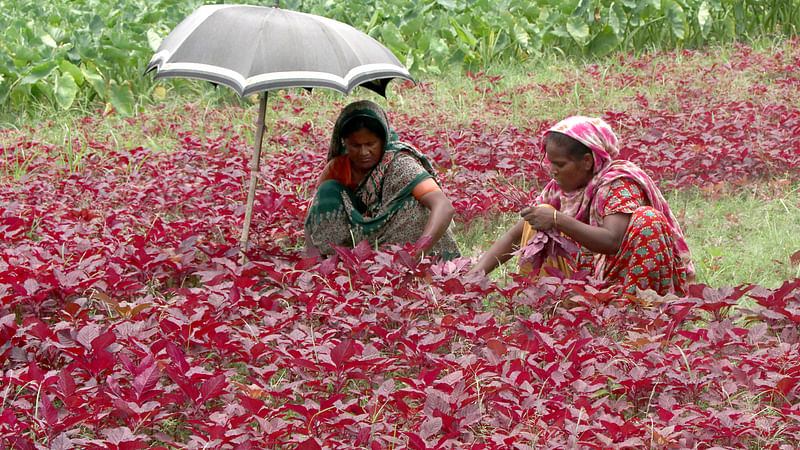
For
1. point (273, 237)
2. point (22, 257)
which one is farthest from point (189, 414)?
point (273, 237)

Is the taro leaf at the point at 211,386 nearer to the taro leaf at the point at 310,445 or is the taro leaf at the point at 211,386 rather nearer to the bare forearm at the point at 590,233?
the taro leaf at the point at 310,445

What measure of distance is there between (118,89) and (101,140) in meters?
1.42

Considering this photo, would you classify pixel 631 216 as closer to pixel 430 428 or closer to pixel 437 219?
pixel 437 219

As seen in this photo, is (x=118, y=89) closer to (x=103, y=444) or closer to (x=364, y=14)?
(x=364, y=14)

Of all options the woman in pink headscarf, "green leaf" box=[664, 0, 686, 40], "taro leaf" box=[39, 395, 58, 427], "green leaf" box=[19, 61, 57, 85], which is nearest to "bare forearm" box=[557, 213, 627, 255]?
the woman in pink headscarf

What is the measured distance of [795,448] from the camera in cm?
265

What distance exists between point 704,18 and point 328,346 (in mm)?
8407

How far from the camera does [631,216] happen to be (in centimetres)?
390

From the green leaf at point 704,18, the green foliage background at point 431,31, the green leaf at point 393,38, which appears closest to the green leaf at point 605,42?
the green foliage background at point 431,31

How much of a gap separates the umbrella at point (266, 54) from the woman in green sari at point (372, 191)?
0.46m

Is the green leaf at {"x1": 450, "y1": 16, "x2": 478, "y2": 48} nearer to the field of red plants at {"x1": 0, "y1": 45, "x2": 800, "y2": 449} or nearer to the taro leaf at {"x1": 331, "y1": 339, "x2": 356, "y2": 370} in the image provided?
the field of red plants at {"x1": 0, "y1": 45, "x2": 800, "y2": 449}

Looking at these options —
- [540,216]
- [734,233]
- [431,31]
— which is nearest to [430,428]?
[540,216]

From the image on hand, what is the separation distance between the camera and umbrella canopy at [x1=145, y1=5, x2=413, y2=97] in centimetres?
375

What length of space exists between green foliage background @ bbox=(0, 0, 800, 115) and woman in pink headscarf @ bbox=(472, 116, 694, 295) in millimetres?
5673
